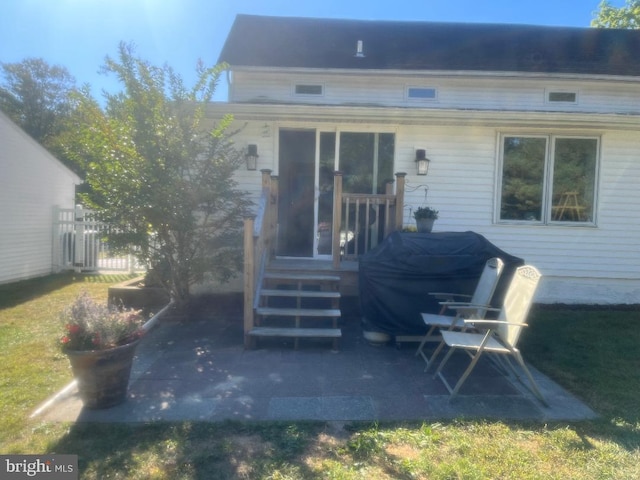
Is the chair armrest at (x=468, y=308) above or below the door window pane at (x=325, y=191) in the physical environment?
below

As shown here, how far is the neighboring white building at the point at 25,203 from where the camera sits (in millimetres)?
9172

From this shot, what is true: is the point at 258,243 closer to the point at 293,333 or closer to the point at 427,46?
the point at 293,333

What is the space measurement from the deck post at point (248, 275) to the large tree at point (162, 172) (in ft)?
3.59

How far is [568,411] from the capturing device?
3.56 metres

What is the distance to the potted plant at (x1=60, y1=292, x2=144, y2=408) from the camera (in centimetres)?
345

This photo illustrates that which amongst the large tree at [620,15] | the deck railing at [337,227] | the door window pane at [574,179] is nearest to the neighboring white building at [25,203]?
the deck railing at [337,227]

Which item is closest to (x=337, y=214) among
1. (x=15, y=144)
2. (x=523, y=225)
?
(x=523, y=225)

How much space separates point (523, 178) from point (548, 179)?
42 cm

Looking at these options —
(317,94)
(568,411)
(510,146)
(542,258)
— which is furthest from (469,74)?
(568,411)

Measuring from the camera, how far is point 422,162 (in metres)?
7.17

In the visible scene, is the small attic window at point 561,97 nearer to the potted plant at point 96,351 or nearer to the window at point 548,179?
the window at point 548,179

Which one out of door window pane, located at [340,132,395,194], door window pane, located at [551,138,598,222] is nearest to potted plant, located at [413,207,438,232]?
door window pane, located at [340,132,395,194]

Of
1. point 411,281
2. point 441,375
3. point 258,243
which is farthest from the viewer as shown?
point 258,243

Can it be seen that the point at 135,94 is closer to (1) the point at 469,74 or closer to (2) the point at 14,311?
(2) the point at 14,311
